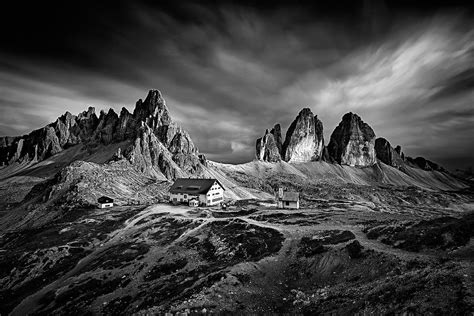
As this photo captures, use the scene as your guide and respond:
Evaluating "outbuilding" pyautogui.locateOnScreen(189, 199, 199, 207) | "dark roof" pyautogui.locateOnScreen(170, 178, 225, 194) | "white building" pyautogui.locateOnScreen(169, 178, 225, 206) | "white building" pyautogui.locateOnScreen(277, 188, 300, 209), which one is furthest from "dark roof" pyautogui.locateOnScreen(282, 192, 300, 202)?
"outbuilding" pyautogui.locateOnScreen(189, 199, 199, 207)

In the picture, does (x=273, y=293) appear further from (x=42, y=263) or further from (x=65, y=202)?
(x=65, y=202)

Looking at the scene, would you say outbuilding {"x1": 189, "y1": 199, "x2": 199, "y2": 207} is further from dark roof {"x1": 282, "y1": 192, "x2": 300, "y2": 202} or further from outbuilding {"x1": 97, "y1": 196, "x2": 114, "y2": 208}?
outbuilding {"x1": 97, "y1": 196, "x2": 114, "y2": 208}

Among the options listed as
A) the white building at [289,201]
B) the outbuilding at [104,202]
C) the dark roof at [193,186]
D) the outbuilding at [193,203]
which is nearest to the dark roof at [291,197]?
the white building at [289,201]

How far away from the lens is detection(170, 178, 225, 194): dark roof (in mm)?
111875

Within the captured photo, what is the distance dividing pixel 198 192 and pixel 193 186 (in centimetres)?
543

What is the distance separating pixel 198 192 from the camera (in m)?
111

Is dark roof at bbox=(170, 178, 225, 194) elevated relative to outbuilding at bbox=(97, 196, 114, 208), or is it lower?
elevated

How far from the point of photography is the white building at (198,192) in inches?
4350

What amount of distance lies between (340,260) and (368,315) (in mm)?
16933

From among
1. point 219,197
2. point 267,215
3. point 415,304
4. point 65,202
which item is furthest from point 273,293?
point 65,202

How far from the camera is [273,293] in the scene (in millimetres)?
32281

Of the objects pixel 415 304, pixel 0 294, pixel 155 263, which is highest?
pixel 415 304

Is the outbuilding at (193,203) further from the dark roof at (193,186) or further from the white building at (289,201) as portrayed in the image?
the white building at (289,201)

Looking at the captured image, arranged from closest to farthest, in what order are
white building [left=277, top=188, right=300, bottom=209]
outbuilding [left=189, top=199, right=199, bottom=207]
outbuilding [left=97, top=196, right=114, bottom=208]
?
white building [left=277, top=188, right=300, bottom=209], outbuilding [left=189, top=199, right=199, bottom=207], outbuilding [left=97, top=196, right=114, bottom=208]
